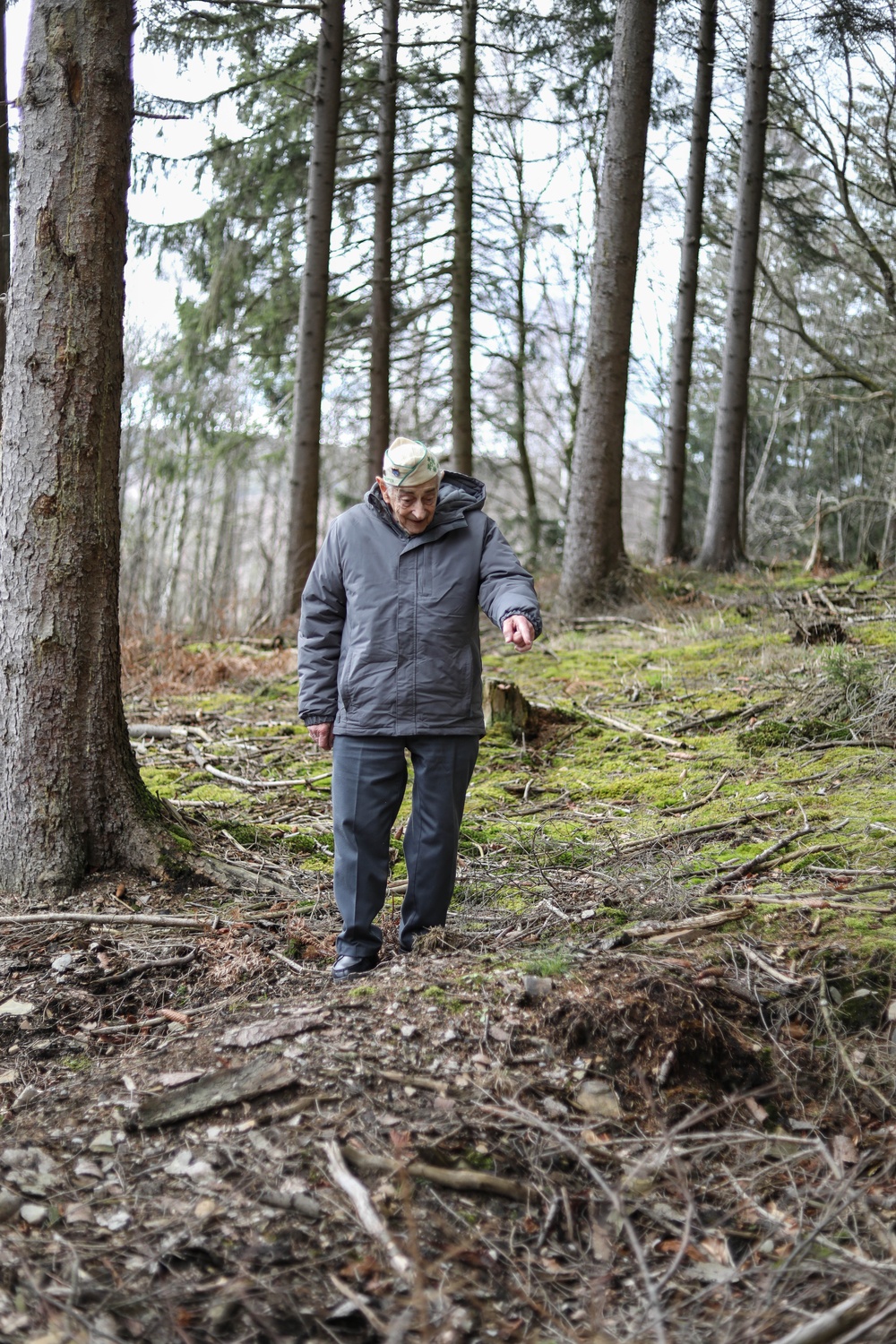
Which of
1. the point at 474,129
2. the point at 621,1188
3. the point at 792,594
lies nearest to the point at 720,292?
the point at 474,129

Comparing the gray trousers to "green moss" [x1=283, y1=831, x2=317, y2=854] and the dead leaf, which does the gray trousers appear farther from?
"green moss" [x1=283, y1=831, x2=317, y2=854]

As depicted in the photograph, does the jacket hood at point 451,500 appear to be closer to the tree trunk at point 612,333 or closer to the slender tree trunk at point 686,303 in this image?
the tree trunk at point 612,333

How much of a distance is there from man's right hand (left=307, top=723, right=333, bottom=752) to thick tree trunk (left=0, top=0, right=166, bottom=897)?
1.10 meters

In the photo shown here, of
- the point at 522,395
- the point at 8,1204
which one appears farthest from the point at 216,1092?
the point at 522,395

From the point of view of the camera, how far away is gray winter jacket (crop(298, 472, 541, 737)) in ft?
A: 13.2

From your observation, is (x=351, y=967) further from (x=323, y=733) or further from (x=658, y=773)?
(x=658, y=773)

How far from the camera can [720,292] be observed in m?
23.6

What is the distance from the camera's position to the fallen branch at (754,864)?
13.9ft

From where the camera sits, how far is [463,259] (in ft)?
51.8

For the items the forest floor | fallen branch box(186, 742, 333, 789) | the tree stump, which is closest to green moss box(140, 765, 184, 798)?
fallen branch box(186, 742, 333, 789)

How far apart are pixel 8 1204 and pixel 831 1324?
1905 mm

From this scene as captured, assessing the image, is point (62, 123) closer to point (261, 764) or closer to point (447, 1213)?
point (261, 764)

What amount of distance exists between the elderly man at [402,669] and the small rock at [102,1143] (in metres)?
1.20

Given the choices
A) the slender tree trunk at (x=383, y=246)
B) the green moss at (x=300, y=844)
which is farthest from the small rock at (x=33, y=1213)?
the slender tree trunk at (x=383, y=246)
